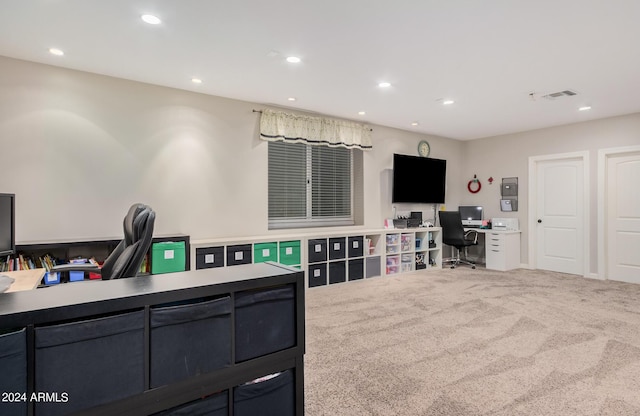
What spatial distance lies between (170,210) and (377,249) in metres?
3.16

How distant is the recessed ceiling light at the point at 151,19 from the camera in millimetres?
2555

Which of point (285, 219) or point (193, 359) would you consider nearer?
point (193, 359)

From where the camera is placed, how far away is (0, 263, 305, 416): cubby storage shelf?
3.04 ft

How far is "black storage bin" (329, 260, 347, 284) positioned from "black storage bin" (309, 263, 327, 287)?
101 millimetres

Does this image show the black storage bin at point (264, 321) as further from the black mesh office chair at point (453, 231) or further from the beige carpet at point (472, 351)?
the black mesh office chair at point (453, 231)

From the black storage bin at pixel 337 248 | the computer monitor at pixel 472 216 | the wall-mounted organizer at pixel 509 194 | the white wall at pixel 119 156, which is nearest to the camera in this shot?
the white wall at pixel 119 156

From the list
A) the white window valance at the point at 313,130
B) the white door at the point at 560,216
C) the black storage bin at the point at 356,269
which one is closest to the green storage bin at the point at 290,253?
the black storage bin at the point at 356,269

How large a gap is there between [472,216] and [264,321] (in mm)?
6664

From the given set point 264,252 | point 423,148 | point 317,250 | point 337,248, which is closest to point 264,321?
point 264,252

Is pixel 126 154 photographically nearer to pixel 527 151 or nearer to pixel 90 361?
pixel 90 361

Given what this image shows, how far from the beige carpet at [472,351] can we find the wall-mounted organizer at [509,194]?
214 cm

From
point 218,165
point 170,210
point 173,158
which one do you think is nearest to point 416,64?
point 218,165

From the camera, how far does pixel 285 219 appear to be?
5223 millimetres

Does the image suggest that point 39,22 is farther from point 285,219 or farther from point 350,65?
point 285,219
